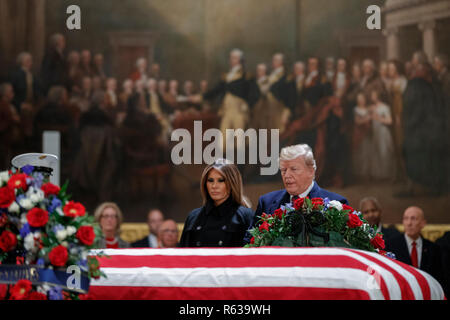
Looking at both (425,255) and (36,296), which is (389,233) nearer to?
(425,255)

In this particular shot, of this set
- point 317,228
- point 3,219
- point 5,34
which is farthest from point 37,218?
point 5,34

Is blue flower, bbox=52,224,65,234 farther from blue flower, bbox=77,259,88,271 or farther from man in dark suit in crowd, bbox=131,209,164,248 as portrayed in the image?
man in dark suit in crowd, bbox=131,209,164,248

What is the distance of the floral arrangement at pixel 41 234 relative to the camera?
3152 mm

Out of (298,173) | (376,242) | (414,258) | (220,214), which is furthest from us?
(414,258)

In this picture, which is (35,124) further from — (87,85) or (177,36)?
(177,36)

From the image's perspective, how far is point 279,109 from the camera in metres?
12.5

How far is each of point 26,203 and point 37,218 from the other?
0.29ft

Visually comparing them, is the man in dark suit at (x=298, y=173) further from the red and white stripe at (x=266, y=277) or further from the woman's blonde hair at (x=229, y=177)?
the red and white stripe at (x=266, y=277)

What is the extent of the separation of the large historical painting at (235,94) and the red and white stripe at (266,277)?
27.6 feet

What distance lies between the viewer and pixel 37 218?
3.15m

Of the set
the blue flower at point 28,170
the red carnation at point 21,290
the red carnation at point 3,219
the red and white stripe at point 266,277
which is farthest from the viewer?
the red and white stripe at point 266,277

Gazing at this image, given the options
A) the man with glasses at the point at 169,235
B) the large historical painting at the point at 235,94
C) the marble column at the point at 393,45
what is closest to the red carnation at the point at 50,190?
the man with glasses at the point at 169,235

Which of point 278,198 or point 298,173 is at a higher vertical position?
point 298,173

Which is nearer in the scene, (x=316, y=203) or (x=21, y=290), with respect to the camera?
(x=21, y=290)
